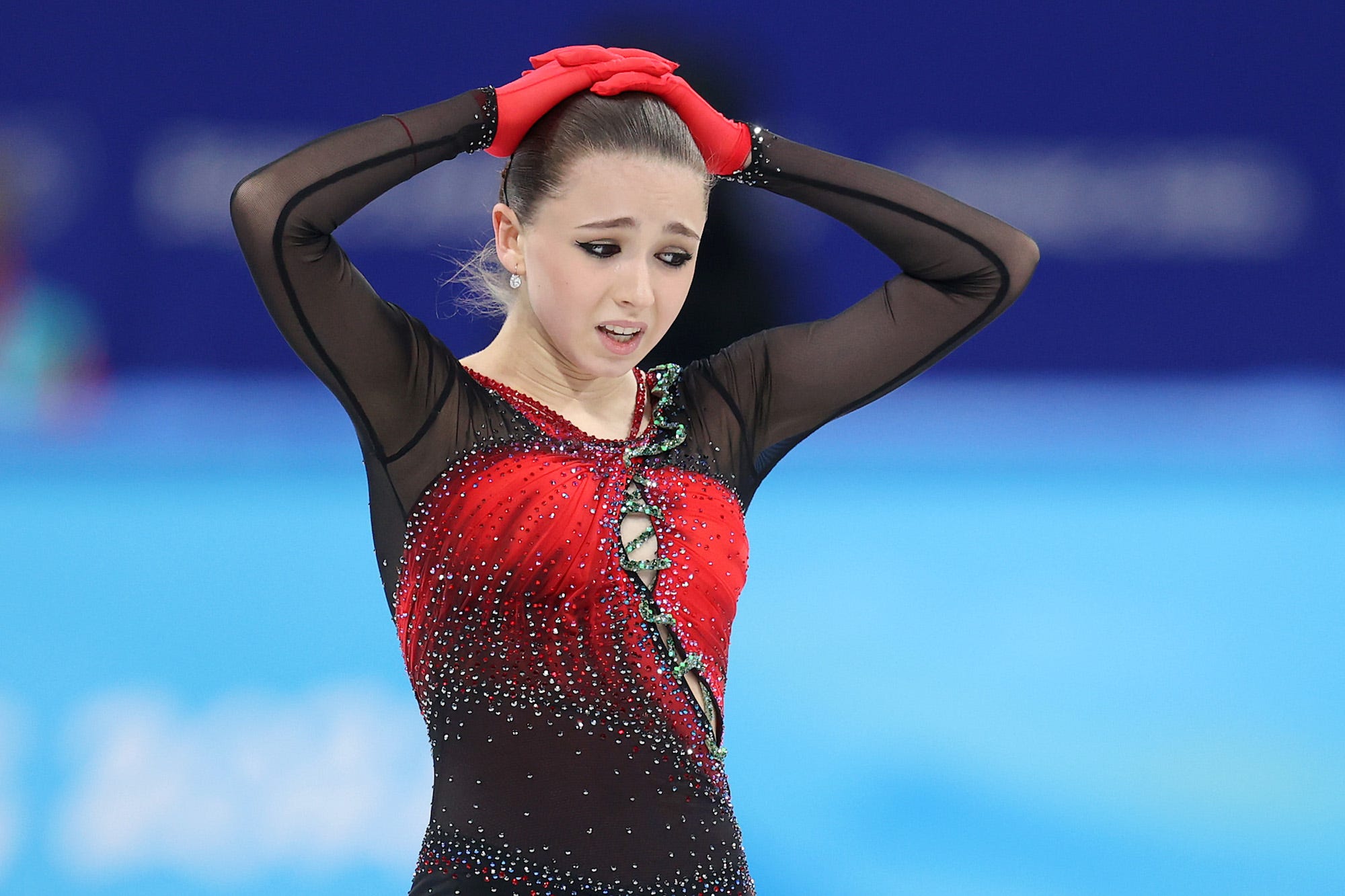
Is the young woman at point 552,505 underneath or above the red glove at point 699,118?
underneath

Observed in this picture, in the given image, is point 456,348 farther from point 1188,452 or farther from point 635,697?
point 635,697

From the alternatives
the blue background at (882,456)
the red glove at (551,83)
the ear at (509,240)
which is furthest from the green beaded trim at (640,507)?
the blue background at (882,456)

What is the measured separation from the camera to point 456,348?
507 centimetres

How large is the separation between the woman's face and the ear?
12mm

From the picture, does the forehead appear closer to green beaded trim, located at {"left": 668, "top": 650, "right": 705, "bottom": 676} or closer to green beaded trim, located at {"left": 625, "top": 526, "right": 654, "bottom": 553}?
green beaded trim, located at {"left": 625, "top": 526, "right": 654, "bottom": 553}

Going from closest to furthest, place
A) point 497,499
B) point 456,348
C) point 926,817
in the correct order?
point 497,499, point 926,817, point 456,348

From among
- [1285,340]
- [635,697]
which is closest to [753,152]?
[635,697]

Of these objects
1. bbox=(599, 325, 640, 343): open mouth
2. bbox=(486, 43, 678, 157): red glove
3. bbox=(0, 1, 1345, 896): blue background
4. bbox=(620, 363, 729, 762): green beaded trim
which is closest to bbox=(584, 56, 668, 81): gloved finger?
bbox=(486, 43, 678, 157): red glove

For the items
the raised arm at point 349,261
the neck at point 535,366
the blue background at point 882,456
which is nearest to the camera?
the raised arm at point 349,261

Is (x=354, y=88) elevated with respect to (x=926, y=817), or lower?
elevated

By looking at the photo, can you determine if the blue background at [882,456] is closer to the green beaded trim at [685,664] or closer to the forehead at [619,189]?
the green beaded trim at [685,664]

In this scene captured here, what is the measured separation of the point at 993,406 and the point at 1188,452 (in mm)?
819

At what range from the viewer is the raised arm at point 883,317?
1.58 meters

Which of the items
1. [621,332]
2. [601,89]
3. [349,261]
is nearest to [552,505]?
[621,332]
